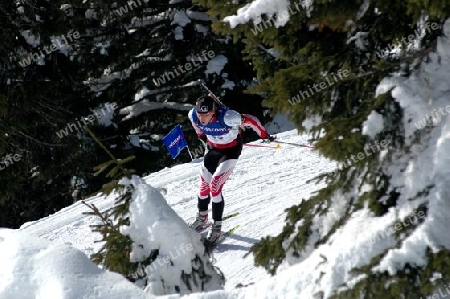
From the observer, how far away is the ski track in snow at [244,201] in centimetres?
893

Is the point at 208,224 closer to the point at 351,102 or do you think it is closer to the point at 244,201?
the point at 244,201

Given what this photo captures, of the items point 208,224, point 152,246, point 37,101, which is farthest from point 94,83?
point 152,246

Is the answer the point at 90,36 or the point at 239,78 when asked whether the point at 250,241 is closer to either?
the point at 239,78

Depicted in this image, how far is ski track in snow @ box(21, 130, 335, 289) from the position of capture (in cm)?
893

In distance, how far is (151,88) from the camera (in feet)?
60.1

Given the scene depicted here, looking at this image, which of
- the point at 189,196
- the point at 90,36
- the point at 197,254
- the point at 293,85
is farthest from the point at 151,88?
the point at 293,85

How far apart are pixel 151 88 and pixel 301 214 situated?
14.5m

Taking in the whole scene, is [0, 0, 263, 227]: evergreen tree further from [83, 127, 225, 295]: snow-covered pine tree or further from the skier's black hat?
[83, 127, 225, 295]: snow-covered pine tree

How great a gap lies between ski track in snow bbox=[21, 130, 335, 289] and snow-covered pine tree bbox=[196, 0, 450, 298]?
12.8 ft

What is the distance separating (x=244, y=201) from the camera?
10.6m

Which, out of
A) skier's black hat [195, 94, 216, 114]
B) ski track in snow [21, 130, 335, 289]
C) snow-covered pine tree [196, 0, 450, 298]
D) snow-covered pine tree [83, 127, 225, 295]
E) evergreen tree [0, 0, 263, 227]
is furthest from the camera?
evergreen tree [0, 0, 263, 227]

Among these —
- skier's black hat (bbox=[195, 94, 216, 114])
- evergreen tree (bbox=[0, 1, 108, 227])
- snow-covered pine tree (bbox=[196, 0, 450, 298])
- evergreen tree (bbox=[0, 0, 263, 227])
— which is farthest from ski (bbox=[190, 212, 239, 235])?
evergreen tree (bbox=[0, 0, 263, 227])

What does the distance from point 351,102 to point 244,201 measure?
6.91 m

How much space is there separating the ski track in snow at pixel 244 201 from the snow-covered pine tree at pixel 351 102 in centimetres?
392
